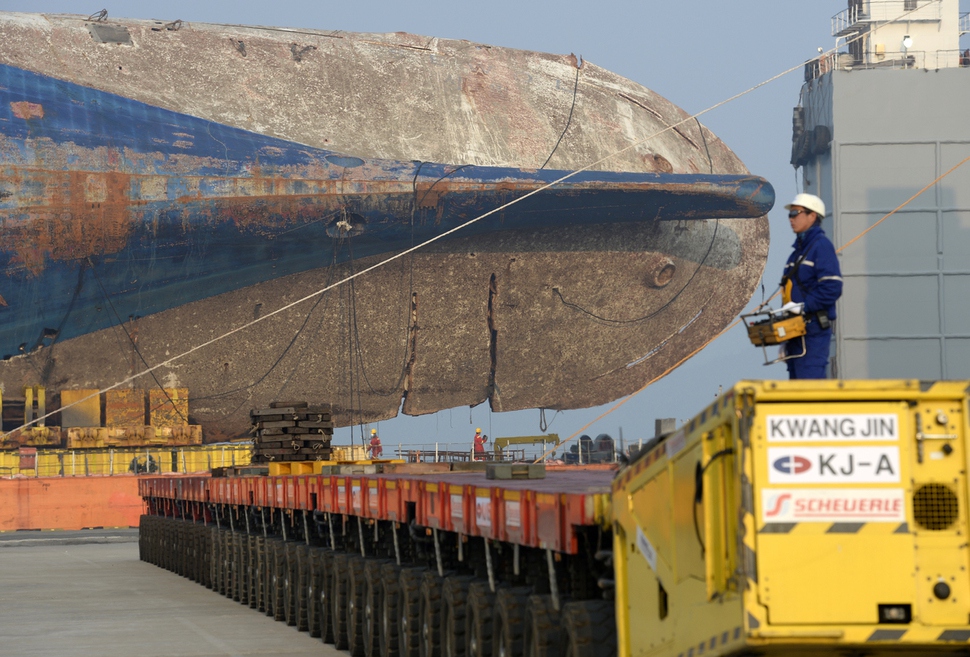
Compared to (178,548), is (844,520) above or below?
above

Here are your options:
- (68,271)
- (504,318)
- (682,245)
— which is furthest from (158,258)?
(682,245)

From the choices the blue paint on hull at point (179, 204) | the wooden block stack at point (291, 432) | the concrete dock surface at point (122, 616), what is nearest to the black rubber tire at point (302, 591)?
the concrete dock surface at point (122, 616)

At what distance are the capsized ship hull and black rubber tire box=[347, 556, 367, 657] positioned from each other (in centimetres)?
2586

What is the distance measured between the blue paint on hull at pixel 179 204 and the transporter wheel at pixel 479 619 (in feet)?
95.5

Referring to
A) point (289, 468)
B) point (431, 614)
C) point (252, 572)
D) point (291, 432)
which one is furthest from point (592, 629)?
point (291, 432)

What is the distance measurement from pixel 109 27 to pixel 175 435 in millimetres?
10983

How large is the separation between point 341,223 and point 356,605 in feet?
87.4

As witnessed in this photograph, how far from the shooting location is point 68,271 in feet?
121

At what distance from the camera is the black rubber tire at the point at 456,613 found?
9.62 m

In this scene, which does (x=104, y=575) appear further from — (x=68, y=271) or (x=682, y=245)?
(x=682, y=245)

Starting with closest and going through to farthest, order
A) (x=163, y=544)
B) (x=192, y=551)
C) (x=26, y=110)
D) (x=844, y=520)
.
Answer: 1. (x=844, y=520)
2. (x=192, y=551)
3. (x=163, y=544)
4. (x=26, y=110)

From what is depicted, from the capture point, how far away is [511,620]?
8367 millimetres

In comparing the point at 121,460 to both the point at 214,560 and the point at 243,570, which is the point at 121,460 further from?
the point at 243,570

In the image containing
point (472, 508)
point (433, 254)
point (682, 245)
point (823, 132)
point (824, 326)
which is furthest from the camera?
point (823, 132)
